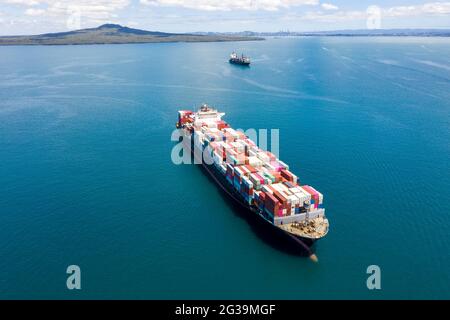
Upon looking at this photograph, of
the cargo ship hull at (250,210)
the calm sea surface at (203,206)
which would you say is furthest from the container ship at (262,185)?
the calm sea surface at (203,206)

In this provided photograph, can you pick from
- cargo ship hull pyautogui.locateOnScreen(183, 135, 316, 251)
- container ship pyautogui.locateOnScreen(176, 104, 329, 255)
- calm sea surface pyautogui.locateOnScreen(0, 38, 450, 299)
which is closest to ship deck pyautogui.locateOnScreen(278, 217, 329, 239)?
container ship pyautogui.locateOnScreen(176, 104, 329, 255)

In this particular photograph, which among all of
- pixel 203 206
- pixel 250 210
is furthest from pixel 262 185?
pixel 203 206

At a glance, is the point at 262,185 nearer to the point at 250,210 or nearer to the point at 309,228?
the point at 250,210

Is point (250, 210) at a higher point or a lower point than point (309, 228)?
higher

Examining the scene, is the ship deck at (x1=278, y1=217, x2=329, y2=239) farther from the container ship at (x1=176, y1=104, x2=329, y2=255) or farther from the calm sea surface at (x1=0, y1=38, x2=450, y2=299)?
the calm sea surface at (x1=0, y1=38, x2=450, y2=299)
